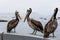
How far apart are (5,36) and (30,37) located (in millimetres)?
756

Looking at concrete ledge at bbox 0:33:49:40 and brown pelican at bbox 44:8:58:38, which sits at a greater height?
brown pelican at bbox 44:8:58:38

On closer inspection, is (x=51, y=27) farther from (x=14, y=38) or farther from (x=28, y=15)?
(x=28, y=15)

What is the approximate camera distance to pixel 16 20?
6066 millimetres

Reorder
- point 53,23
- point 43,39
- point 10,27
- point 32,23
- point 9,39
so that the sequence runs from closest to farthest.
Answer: point 43,39, point 53,23, point 9,39, point 32,23, point 10,27

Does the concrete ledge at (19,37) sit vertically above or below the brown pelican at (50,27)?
below

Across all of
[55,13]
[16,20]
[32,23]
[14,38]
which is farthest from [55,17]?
[16,20]

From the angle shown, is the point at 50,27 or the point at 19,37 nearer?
the point at 50,27

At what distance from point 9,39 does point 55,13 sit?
4.00 feet

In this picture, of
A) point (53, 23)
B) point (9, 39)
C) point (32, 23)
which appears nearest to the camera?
point (53, 23)

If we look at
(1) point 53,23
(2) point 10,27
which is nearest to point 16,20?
(2) point 10,27

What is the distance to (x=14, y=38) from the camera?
5.03m

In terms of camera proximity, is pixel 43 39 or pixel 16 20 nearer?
pixel 43 39

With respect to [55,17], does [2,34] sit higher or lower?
lower

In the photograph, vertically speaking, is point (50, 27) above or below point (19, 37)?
above
